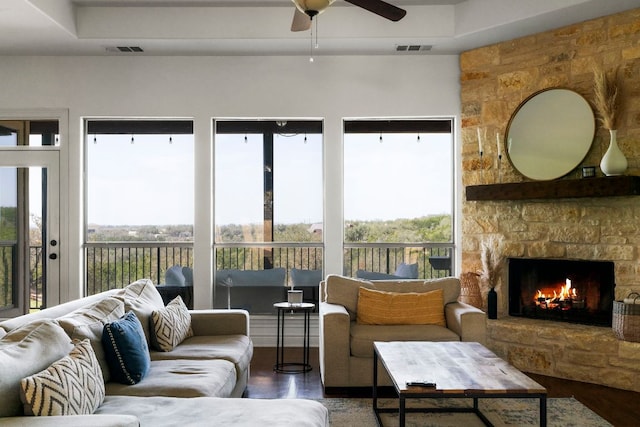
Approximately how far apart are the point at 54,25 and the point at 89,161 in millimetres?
1541

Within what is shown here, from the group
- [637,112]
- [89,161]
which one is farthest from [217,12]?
[637,112]

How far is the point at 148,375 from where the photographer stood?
3.21m

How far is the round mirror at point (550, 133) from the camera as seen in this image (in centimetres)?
507

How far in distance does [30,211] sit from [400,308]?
13.0 feet

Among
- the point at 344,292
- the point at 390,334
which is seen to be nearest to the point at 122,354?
the point at 390,334

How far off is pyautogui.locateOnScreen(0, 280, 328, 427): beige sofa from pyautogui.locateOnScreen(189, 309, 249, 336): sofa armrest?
0.56 ft

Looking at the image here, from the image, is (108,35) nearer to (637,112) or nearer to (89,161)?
(89,161)

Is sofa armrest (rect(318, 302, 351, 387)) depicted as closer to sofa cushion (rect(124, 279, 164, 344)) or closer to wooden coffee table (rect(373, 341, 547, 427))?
wooden coffee table (rect(373, 341, 547, 427))

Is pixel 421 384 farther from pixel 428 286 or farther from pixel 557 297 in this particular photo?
pixel 557 297

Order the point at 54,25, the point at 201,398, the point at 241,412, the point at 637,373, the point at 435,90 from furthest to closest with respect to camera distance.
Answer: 1. the point at 435,90
2. the point at 54,25
3. the point at 637,373
4. the point at 201,398
5. the point at 241,412

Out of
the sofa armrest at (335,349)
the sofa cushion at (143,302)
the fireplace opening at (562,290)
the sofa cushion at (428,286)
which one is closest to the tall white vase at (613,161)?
the fireplace opening at (562,290)

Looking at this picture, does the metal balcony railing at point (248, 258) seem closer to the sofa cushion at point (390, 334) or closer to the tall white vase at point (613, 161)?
the sofa cushion at point (390, 334)

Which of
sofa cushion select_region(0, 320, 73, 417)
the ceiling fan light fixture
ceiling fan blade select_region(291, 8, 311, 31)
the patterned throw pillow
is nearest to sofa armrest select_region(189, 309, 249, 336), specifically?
the patterned throw pillow

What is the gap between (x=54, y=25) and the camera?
5098 mm
